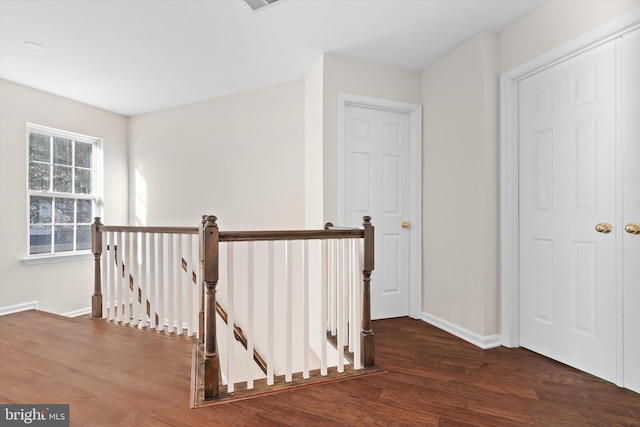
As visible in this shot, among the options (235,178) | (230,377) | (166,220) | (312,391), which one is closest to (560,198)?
(312,391)

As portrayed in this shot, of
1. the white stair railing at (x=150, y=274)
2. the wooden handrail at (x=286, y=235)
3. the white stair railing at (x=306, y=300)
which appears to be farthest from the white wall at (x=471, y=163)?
the white stair railing at (x=150, y=274)

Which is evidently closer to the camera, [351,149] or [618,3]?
[618,3]

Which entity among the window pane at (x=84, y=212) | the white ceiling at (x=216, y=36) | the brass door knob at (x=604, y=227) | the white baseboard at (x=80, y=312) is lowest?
the white baseboard at (x=80, y=312)

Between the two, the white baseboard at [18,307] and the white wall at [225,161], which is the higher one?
the white wall at [225,161]

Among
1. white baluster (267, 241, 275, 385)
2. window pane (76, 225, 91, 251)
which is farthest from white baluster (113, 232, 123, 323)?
white baluster (267, 241, 275, 385)

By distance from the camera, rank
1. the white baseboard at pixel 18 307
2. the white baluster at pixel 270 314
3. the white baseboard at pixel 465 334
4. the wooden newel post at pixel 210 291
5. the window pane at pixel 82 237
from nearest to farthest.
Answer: the wooden newel post at pixel 210 291 < the white baluster at pixel 270 314 < the white baseboard at pixel 465 334 < the white baseboard at pixel 18 307 < the window pane at pixel 82 237

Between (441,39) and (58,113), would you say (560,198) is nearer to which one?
(441,39)

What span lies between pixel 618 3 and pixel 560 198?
1106mm

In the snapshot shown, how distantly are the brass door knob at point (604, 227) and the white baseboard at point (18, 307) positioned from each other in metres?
5.01

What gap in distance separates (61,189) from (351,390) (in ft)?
13.4

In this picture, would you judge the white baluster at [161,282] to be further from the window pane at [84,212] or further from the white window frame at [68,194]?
the window pane at [84,212]

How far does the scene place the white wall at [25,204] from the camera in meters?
3.44

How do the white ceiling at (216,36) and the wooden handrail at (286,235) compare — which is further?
the white ceiling at (216,36)

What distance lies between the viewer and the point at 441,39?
2.65 meters
